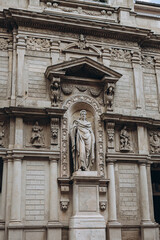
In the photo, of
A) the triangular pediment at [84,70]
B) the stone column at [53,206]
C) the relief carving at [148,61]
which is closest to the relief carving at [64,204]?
the stone column at [53,206]

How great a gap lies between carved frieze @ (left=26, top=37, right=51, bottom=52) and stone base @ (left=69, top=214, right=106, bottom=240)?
20.0ft

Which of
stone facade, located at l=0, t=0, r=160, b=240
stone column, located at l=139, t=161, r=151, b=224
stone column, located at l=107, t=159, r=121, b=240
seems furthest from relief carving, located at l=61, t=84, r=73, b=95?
stone column, located at l=139, t=161, r=151, b=224

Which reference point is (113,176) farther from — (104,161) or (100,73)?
(100,73)

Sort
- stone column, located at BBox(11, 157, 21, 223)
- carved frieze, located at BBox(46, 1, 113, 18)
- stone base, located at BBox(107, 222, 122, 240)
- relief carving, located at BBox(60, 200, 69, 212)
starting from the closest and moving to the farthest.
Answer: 1. stone column, located at BBox(11, 157, 21, 223)
2. relief carving, located at BBox(60, 200, 69, 212)
3. stone base, located at BBox(107, 222, 122, 240)
4. carved frieze, located at BBox(46, 1, 113, 18)

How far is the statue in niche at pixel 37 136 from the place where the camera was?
12.0 meters

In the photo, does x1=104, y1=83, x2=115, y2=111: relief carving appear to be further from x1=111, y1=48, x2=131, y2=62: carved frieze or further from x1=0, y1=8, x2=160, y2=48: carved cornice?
x1=0, y1=8, x2=160, y2=48: carved cornice

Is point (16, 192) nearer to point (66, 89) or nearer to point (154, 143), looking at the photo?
point (66, 89)

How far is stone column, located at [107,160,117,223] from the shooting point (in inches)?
470

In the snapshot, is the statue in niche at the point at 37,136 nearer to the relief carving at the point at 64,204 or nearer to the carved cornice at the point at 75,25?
the relief carving at the point at 64,204

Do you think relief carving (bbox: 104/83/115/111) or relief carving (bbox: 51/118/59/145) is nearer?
relief carving (bbox: 51/118/59/145)

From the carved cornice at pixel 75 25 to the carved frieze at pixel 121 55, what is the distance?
19.8 inches

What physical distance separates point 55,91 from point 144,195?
4746 millimetres

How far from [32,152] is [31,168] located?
523 mm

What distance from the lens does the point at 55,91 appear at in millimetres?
12508
